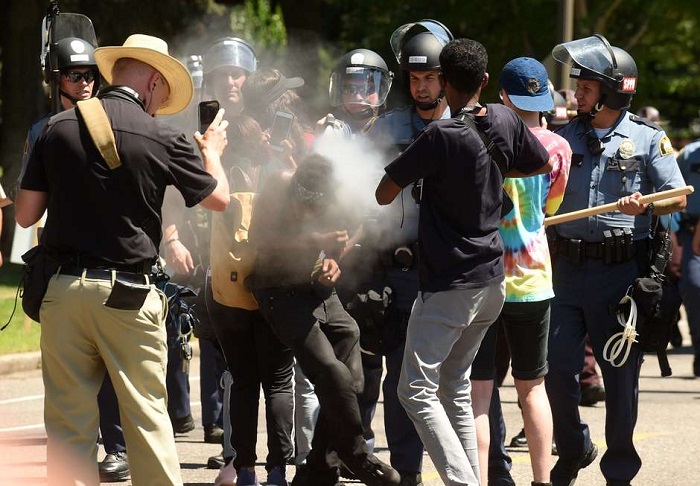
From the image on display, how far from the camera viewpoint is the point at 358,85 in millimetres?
6438

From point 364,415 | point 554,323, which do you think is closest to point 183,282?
point 364,415

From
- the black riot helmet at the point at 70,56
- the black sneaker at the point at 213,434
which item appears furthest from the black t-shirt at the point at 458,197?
the black sneaker at the point at 213,434

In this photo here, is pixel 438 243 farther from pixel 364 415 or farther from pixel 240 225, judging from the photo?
pixel 364 415

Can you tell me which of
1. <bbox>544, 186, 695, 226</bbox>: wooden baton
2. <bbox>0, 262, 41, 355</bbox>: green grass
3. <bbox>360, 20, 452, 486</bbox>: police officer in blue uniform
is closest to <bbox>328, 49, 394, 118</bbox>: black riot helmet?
<bbox>360, 20, 452, 486</bbox>: police officer in blue uniform

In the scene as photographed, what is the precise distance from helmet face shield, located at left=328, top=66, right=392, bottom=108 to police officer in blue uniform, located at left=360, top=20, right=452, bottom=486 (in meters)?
0.31

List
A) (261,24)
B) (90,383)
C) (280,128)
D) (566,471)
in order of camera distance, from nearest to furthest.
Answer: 1. (90,383)
2. (280,128)
3. (566,471)
4. (261,24)

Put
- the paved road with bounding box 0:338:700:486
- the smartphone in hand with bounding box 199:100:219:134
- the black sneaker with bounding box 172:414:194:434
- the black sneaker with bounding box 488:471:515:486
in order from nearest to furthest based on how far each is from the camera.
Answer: the smartphone in hand with bounding box 199:100:219:134, the black sneaker with bounding box 488:471:515:486, the paved road with bounding box 0:338:700:486, the black sneaker with bounding box 172:414:194:434

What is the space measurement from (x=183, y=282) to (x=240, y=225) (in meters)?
1.63

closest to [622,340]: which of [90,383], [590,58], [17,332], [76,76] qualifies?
[590,58]

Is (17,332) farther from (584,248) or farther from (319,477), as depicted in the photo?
(584,248)

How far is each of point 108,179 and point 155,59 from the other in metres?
0.53

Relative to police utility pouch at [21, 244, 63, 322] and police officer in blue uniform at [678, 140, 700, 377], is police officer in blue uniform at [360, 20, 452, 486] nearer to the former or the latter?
police utility pouch at [21, 244, 63, 322]

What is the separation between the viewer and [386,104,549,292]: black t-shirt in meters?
5.00

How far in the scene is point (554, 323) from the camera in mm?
6117
